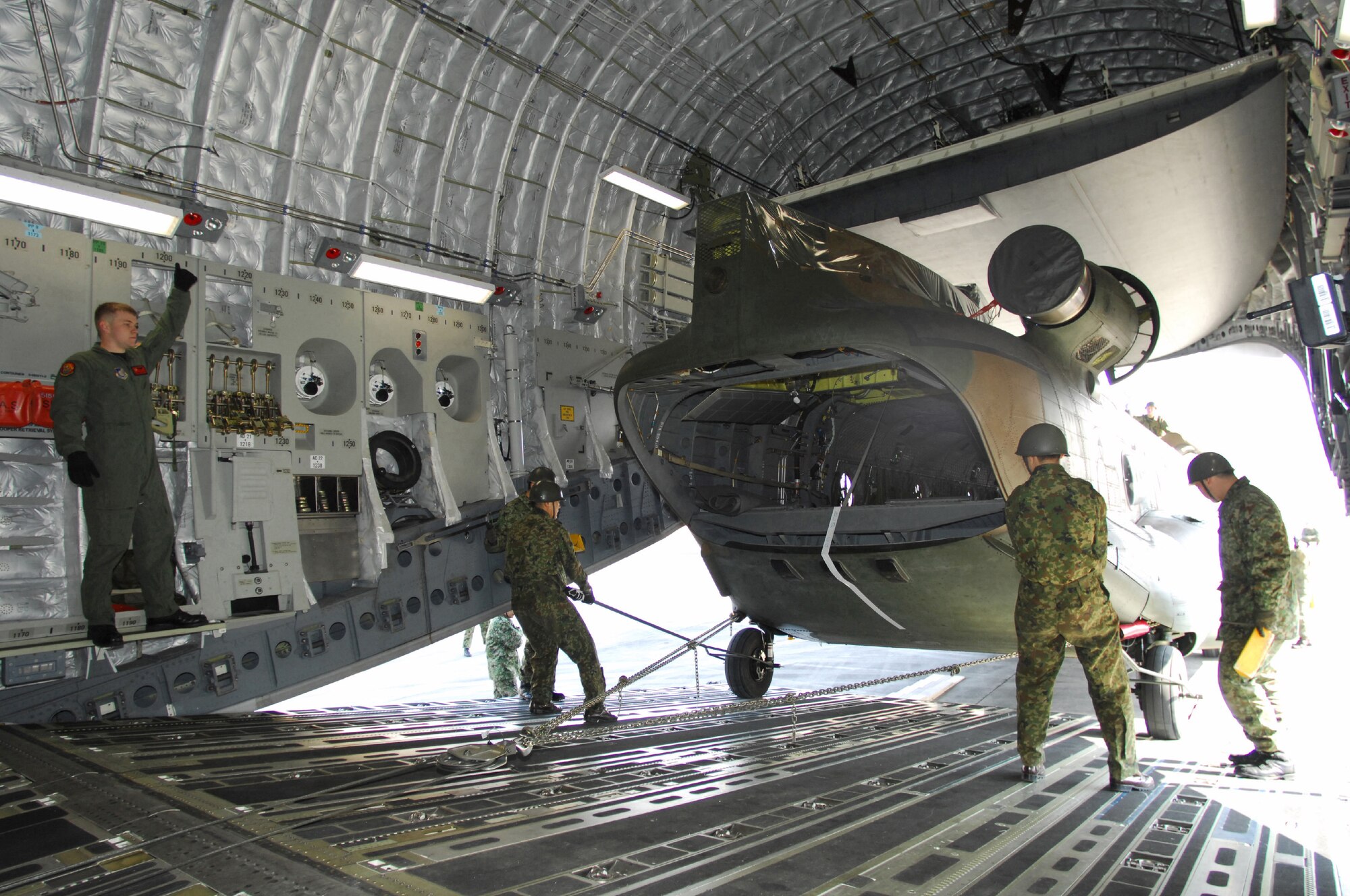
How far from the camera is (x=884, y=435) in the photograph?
6211 mm

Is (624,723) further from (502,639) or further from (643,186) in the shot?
(643,186)

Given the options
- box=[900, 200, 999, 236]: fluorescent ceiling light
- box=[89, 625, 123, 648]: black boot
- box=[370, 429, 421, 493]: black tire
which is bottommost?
box=[89, 625, 123, 648]: black boot

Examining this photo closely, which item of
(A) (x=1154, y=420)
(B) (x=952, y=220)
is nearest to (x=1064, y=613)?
(B) (x=952, y=220)

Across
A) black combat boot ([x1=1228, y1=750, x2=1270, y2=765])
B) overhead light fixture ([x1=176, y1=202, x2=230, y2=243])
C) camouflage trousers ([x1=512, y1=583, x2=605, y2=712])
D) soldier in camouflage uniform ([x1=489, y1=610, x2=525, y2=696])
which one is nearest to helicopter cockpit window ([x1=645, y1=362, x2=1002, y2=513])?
camouflage trousers ([x1=512, y1=583, x2=605, y2=712])

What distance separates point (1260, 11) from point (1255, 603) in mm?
3739

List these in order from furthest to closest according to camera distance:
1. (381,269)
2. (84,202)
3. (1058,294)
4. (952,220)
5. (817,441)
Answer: (952,220)
(381,269)
(817,441)
(84,202)
(1058,294)

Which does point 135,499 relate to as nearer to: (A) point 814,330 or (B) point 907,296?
(A) point 814,330

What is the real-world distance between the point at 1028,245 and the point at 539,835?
4.16 meters

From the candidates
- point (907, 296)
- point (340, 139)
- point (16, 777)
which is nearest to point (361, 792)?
point (16, 777)

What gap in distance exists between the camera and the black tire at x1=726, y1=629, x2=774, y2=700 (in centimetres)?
646

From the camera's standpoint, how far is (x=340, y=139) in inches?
278

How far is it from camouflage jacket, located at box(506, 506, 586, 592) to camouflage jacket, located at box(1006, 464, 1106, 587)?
2.86 m

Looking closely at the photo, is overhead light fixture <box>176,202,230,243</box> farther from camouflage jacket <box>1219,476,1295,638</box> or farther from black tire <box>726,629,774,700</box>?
camouflage jacket <box>1219,476,1295,638</box>

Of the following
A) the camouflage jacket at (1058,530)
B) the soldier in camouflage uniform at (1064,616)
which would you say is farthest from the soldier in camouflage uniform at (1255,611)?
the camouflage jacket at (1058,530)
